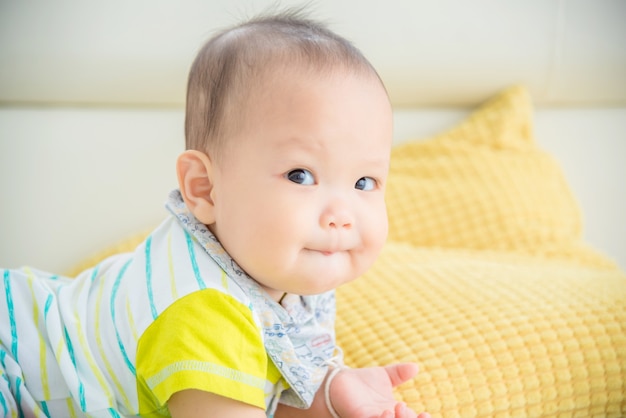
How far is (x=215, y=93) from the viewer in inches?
27.8

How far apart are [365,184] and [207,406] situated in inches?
11.0

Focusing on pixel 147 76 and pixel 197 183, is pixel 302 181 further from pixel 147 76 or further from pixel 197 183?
pixel 147 76

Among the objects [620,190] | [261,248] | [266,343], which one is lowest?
[620,190]

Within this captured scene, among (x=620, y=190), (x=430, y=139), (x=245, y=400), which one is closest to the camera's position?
(x=245, y=400)

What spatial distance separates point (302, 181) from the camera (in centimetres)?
67

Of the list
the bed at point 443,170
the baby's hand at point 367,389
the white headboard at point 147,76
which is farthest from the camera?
the white headboard at point 147,76

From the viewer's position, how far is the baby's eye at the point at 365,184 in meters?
0.71

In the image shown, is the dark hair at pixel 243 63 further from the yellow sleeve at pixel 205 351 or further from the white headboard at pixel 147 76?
the white headboard at pixel 147 76

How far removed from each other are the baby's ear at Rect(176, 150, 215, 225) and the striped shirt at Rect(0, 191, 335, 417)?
0.02 m

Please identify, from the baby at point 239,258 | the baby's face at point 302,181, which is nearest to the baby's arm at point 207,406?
the baby at point 239,258

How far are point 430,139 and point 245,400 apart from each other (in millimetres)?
952

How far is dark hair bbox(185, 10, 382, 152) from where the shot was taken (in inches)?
27.0

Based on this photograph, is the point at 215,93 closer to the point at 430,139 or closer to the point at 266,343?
the point at 266,343

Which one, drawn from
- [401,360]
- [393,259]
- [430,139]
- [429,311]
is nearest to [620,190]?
[430,139]
